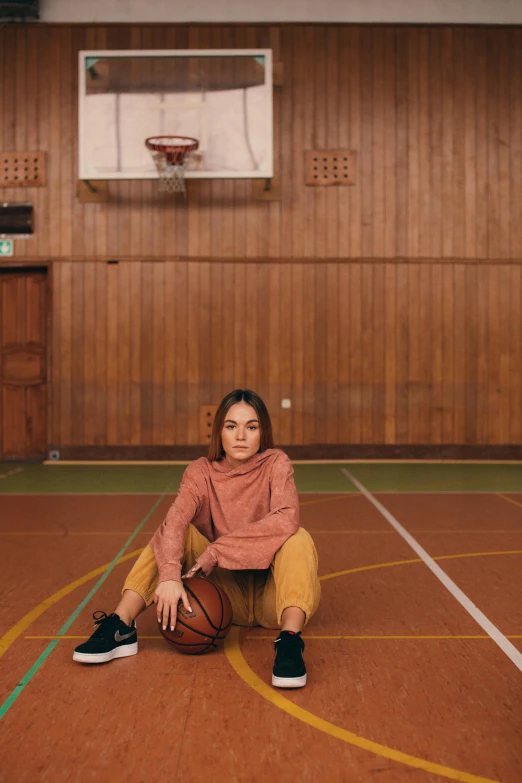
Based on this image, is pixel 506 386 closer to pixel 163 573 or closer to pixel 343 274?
pixel 343 274

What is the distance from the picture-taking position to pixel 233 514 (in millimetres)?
3195

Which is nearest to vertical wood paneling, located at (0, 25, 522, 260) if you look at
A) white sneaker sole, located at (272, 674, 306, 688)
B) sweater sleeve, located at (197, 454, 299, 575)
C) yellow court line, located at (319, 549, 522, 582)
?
yellow court line, located at (319, 549, 522, 582)

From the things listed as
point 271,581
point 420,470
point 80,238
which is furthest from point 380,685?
point 80,238

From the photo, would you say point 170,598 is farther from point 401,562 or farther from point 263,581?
point 401,562

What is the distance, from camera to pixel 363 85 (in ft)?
34.9

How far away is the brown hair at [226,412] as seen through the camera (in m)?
3.22

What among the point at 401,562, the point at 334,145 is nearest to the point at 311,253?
the point at 334,145

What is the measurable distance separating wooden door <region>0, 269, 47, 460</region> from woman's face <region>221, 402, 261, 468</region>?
318 inches

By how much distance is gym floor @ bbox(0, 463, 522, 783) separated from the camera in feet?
7.00

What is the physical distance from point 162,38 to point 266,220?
287 centimetres

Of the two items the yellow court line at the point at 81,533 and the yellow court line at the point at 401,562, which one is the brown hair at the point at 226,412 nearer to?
the yellow court line at the point at 401,562

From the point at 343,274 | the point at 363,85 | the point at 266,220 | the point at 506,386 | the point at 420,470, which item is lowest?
the point at 420,470

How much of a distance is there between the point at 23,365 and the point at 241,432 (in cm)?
826

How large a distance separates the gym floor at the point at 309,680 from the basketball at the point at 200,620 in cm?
8
